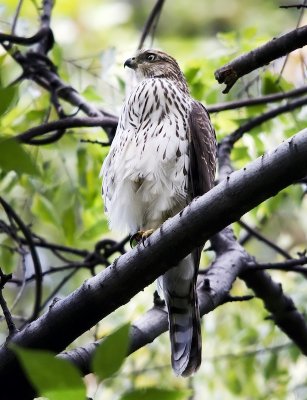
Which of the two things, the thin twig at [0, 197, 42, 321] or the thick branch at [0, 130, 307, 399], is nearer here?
the thick branch at [0, 130, 307, 399]

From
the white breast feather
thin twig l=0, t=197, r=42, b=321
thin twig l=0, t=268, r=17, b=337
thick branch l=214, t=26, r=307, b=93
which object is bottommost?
thin twig l=0, t=268, r=17, b=337

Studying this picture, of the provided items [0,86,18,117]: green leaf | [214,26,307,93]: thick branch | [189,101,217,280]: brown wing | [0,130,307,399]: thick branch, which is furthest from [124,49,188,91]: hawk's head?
[0,86,18,117]: green leaf

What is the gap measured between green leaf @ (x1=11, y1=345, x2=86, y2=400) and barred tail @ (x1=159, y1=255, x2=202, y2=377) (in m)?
2.70

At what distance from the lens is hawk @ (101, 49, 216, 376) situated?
3812 mm

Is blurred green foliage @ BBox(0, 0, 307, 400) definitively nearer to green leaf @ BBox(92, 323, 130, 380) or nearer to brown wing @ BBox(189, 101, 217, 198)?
brown wing @ BBox(189, 101, 217, 198)

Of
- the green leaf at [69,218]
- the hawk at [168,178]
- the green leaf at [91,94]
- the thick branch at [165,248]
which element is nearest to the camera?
the thick branch at [165,248]

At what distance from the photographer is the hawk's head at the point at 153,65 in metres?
4.81

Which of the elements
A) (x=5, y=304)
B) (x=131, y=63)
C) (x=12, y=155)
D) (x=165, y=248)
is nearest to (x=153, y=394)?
(x=12, y=155)

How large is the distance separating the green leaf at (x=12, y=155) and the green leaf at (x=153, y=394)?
369mm

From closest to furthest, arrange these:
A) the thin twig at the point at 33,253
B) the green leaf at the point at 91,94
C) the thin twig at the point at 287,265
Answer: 1. the thin twig at the point at 287,265
2. the thin twig at the point at 33,253
3. the green leaf at the point at 91,94

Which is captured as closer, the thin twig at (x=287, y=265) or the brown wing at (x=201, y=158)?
the thin twig at (x=287, y=265)

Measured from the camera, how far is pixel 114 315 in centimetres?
614

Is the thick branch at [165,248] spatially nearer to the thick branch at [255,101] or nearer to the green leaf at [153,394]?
the green leaf at [153,394]

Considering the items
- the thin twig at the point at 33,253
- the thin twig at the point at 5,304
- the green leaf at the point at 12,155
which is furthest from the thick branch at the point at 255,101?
the green leaf at the point at 12,155
